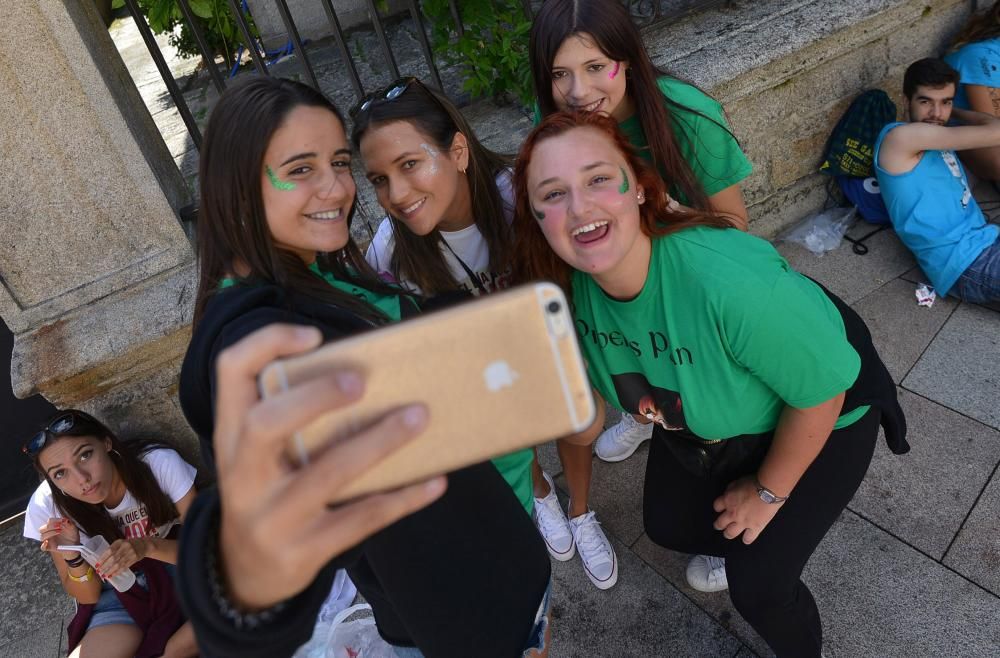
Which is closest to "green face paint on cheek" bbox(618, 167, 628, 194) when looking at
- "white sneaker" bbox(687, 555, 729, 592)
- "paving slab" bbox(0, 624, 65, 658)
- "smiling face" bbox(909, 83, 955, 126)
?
"white sneaker" bbox(687, 555, 729, 592)

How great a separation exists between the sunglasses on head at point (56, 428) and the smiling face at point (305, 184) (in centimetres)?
161

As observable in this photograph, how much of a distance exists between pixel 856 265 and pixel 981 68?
4.22 ft

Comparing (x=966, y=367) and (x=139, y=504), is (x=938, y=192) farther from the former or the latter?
(x=139, y=504)

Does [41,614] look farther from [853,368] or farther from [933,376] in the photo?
[933,376]

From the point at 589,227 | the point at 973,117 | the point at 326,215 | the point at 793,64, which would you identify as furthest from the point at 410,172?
the point at 973,117

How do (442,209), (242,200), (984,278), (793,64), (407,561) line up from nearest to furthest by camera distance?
(407,561), (242,200), (442,209), (984,278), (793,64)

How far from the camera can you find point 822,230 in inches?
149

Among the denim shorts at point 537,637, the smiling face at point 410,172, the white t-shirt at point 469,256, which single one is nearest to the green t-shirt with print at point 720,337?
the white t-shirt at point 469,256

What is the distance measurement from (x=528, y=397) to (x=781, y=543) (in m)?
1.27

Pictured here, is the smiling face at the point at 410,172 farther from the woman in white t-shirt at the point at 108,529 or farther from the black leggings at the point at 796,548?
the woman in white t-shirt at the point at 108,529

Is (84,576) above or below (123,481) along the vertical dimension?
below

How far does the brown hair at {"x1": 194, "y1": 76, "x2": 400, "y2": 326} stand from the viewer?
52.9 inches

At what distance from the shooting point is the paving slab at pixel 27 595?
2926mm

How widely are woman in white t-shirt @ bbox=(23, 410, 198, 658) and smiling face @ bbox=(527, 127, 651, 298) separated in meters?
1.90
